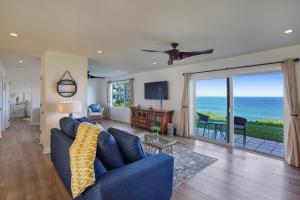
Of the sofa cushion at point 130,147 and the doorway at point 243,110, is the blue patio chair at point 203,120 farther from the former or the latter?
the sofa cushion at point 130,147

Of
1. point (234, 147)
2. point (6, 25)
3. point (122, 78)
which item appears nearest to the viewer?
point (6, 25)

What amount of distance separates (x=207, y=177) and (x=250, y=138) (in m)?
3.03

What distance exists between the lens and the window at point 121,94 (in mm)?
8258

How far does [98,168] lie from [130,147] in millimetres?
408

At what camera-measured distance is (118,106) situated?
884 cm

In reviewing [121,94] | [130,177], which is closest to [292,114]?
[130,177]

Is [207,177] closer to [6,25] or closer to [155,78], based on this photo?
[6,25]

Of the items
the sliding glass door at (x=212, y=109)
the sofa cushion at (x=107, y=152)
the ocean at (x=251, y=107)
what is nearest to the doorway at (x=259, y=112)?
the ocean at (x=251, y=107)

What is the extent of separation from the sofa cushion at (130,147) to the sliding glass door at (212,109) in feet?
11.5

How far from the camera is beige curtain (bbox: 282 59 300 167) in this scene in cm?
321

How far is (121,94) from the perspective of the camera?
28.5 ft

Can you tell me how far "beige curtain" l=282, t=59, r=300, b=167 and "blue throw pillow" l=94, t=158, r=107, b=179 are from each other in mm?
3695

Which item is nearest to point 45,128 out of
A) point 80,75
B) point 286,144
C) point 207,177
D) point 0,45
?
point 80,75

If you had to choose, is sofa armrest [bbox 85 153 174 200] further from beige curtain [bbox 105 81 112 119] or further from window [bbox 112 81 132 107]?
beige curtain [bbox 105 81 112 119]
